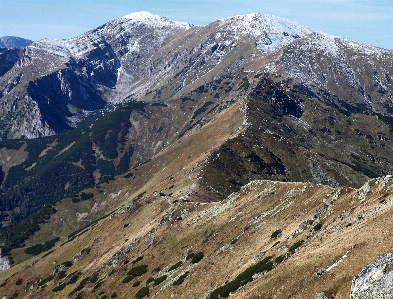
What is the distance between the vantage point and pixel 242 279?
5900 cm

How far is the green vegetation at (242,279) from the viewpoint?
189 ft

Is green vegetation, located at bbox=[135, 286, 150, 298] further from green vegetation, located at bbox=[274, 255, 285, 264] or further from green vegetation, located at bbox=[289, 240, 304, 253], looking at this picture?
green vegetation, located at bbox=[289, 240, 304, 253]

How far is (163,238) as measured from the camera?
104750 mm

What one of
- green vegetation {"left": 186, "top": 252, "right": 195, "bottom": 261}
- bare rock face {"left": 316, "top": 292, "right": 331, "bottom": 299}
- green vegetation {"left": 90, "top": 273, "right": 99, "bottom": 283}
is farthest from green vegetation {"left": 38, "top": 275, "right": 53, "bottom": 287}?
bare rock face {"left": 316, "top": 292, "right": 331, "bottom": 299}

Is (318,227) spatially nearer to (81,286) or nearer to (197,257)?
(197,257)

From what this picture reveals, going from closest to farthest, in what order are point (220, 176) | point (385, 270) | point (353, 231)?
point (385, 270) → point (353, 231) → point (220, 176)

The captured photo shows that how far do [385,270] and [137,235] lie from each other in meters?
92.0

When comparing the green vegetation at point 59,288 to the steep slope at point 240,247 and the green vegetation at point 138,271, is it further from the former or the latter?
the green vegetation at point 138,271

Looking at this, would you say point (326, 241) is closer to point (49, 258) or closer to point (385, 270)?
point (385, 270)

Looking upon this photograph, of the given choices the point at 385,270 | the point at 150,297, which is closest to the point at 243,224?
the point at 150,297

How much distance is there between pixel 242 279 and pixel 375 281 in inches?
971

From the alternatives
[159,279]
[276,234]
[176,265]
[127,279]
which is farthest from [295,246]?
[127,279]

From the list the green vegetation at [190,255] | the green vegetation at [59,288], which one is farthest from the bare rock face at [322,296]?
the green vegetation at [59,288]

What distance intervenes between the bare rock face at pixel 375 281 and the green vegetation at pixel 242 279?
1869cm
